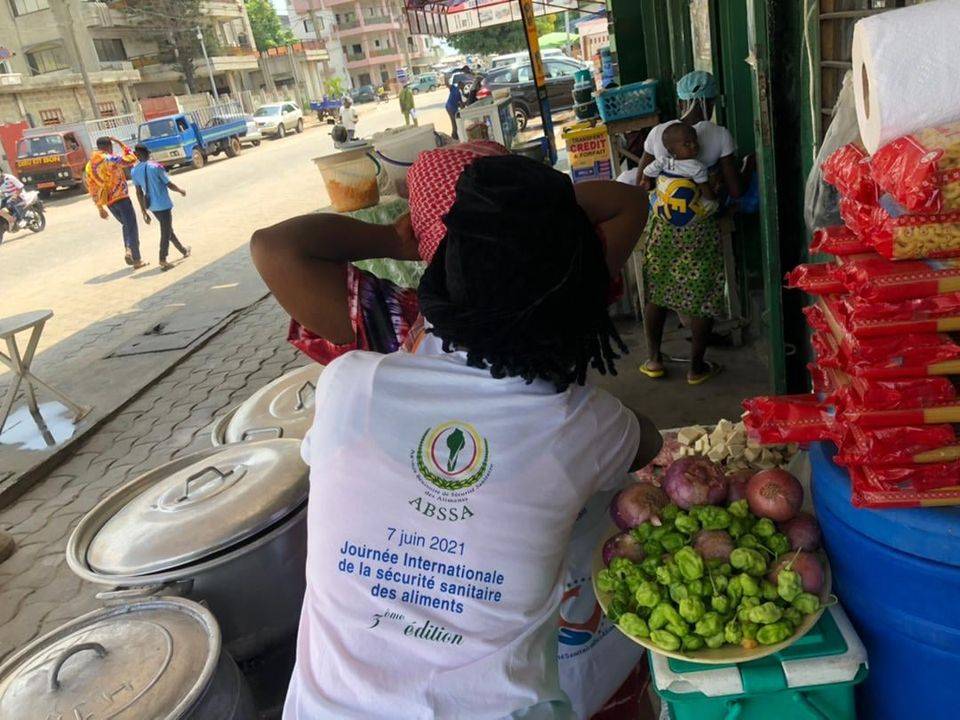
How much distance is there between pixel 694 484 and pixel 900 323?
52 cm

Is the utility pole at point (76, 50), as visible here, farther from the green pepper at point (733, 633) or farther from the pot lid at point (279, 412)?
the green pepper at point (733, 633)

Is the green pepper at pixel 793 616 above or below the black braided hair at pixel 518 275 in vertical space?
below

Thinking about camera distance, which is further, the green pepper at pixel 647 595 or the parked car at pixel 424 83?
the parked car at pixel 424 83

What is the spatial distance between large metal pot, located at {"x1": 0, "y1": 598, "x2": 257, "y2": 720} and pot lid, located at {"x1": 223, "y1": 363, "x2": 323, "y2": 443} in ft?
2.64

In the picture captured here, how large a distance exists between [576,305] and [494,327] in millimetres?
146

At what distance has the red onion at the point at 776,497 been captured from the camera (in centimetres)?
146

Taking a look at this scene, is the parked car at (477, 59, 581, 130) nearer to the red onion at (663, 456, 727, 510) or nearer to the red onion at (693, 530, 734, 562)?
the red onion at (663, 456, 727, 510)

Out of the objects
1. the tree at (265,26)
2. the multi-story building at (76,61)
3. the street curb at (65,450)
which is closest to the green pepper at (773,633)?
the street curb at (65,450)

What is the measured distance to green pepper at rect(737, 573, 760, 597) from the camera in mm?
1312

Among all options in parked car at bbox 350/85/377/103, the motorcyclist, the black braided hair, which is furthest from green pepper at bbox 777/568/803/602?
parked car at bbox 350/85/377/103

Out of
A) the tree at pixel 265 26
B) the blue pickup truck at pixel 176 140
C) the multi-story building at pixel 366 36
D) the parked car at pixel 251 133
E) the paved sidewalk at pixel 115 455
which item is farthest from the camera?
the multi-story building at pixel 366 36


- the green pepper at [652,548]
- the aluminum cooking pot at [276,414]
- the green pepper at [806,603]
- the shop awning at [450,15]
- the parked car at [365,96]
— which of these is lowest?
the aluminum cooking pot at [276,414]

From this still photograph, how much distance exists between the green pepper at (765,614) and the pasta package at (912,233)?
622mm

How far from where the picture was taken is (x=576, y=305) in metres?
1.25
